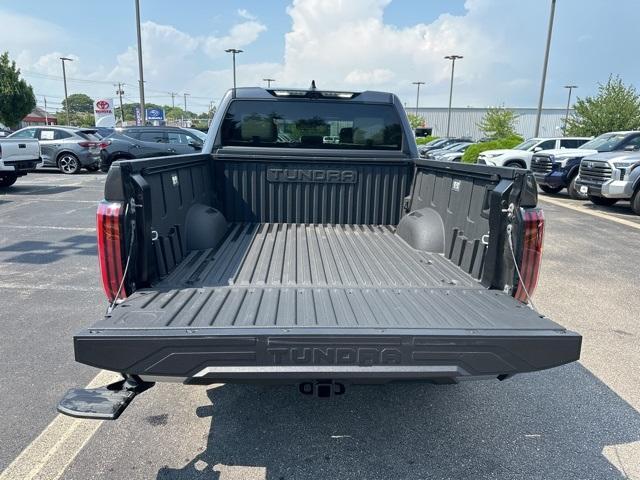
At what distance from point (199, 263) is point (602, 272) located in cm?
601

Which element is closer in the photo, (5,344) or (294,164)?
(5,344)

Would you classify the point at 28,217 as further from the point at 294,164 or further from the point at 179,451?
the point at 179,451

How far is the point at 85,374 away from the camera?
358 cm

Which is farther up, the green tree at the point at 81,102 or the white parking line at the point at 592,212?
the green tree at the point at 81,102

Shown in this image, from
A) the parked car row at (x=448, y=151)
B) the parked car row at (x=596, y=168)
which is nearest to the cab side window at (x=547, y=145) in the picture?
the parked car row at (x=596, y=168)

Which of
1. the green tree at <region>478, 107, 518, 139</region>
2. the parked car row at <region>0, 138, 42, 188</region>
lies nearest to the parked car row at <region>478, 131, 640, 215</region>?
the parked car row at <region>0, 138, 42, 188</region>

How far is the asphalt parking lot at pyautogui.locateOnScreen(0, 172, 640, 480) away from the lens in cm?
A: 262

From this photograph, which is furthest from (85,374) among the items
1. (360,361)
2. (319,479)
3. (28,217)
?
(28,217)

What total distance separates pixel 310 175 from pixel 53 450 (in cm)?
300

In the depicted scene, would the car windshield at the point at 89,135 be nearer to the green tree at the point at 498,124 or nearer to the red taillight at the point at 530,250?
the red taillight at the point at 530,250

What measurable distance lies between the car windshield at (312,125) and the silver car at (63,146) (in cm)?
1478

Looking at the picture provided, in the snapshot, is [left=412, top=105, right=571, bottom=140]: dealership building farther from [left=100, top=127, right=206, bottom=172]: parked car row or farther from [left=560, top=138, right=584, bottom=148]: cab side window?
[left=100, top=127, right=206, bottom=172]: parked car row

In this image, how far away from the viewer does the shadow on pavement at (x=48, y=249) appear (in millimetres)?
6641

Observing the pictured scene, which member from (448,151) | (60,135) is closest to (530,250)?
(60,135)
